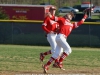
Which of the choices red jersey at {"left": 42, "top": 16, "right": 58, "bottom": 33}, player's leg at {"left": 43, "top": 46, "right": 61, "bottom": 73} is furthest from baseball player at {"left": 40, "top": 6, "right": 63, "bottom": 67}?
player's leg at {"left": 43, "top": 46, "right": 61, "bottom": 73}

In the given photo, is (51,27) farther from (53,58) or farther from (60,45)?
(53,58)

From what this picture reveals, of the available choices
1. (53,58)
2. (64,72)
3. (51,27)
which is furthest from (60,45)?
(51,27)

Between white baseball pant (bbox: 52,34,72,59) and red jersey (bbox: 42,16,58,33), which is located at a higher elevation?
red jersey (bbox: 42,16,58,33)

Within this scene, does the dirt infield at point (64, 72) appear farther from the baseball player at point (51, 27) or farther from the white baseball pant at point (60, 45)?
the baseball player at point (51, 27)

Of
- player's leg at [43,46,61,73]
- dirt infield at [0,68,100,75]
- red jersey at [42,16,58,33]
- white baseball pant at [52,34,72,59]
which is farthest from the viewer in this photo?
red jersey at [42,16,58,33]

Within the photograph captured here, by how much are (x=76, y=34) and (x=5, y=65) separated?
42.1ft

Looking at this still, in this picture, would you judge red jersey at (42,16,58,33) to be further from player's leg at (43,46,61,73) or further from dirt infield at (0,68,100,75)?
dirt infield at (0,68,100,75)

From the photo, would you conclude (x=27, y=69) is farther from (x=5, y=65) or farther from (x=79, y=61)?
(x=79, y=61)

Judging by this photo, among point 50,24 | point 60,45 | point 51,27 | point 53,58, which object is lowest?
point 53,58

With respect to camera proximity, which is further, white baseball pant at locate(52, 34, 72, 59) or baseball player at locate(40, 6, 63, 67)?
baseball player at locate(40, 6, 63, 67)

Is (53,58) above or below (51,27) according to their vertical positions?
below

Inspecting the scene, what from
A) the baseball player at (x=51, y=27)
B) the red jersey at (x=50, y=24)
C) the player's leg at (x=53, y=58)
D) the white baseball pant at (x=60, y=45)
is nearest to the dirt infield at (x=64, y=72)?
the player's leg at (x=53, y=58)

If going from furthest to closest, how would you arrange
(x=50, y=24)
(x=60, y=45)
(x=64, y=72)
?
(x=50, y=24)
(x=60, y=45)
(x=64, y=72)

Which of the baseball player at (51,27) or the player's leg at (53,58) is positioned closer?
the player's leg at (53,58)
